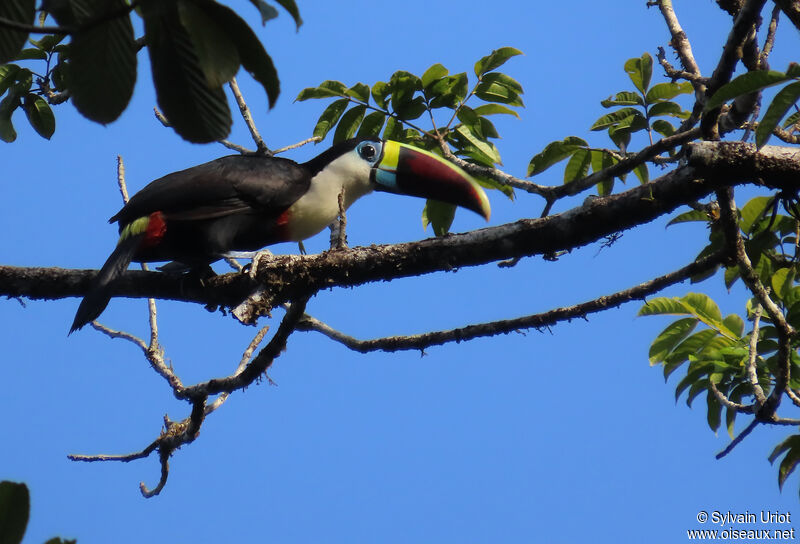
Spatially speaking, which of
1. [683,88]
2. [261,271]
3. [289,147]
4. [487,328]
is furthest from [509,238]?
[289,147]

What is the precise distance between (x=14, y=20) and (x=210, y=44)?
41 centimetres

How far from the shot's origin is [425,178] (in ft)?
16.0

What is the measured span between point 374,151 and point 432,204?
0.69 meters

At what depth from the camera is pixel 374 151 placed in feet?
17.2

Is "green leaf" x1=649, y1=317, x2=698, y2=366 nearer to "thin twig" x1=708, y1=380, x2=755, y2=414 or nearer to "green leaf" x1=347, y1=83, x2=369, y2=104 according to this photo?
"thin twig" x1=708, y1=380, x2=755, y2=414

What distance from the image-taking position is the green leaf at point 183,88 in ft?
5.55

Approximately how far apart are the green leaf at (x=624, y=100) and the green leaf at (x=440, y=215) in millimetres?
1057

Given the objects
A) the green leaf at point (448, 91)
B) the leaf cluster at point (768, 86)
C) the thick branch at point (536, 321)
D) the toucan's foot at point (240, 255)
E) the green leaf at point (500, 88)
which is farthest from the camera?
the green leaf at point (500, 88)

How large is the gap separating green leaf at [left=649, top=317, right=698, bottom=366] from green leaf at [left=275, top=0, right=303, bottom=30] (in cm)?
329

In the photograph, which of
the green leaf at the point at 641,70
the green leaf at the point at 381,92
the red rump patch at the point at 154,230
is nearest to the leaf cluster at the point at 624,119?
the green leaf at the point at 641,70

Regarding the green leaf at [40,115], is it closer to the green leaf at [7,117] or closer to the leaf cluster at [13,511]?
the green leaf at [7,117]

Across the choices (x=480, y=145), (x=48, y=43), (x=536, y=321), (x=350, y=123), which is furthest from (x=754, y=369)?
(x=48, y=43)

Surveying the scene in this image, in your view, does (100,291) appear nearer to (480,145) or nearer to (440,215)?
(440,215)

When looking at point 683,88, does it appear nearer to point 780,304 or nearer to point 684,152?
point 684,152
